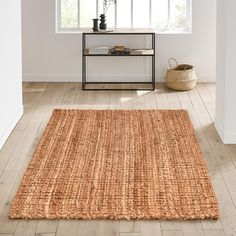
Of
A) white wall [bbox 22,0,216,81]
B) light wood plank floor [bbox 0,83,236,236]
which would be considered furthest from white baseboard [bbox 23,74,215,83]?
light wood plank floor [bbox 0,83,236,236]

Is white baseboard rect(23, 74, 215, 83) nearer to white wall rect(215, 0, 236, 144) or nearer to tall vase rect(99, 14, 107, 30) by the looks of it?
tall vase rect(99, 14, 107, 30)

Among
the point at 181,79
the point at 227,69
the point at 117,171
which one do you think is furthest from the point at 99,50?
the point at 117,171

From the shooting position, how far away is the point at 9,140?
5523 millimetres

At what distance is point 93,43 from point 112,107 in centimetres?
140

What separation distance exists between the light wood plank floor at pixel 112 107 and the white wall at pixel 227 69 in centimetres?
14

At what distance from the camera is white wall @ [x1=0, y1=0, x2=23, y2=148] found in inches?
214

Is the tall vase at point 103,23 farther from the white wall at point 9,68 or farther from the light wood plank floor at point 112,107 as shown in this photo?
the white wall at point 9,68

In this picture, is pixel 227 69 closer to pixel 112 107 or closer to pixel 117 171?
pixel 117 171

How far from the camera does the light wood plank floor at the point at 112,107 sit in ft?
12.5

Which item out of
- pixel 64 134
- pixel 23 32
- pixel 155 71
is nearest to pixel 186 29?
pixel 155 71

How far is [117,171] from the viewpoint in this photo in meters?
4.76

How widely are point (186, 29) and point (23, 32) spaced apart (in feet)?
6.37

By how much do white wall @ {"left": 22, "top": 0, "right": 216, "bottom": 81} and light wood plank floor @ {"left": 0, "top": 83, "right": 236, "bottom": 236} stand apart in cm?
22

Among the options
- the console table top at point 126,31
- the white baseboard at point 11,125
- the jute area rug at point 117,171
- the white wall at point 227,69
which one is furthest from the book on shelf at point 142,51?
the white wall at point 227,69
